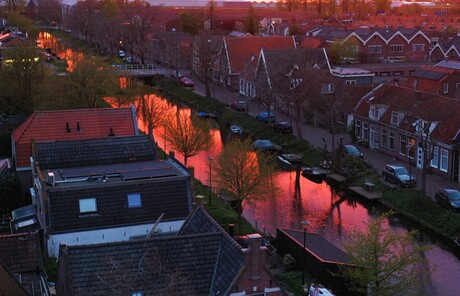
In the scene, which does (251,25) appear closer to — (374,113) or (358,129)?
(358,129)

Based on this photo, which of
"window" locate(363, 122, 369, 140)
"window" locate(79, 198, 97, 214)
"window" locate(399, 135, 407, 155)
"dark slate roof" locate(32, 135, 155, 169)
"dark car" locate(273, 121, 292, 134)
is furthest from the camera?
"dark car" locate(273, 121, 292, 134)

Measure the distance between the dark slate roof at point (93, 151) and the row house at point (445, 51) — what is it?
128 feet

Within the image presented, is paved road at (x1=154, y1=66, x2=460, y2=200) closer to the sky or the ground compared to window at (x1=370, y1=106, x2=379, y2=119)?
closer to the ground

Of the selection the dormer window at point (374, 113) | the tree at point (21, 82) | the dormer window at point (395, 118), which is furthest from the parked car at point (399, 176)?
the tree at point (21, 82)

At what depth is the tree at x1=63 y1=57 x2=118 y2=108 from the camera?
3566 centimetres

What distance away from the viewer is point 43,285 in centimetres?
1609

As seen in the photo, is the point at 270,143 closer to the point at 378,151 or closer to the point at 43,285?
the point at 378,151

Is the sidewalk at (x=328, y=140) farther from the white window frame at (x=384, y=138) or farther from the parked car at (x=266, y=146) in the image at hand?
the parked car at (x=266, y=146)

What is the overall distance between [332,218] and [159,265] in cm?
1389

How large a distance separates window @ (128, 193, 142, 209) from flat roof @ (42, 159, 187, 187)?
707mm

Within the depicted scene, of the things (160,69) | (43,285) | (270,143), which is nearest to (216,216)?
(43,285)

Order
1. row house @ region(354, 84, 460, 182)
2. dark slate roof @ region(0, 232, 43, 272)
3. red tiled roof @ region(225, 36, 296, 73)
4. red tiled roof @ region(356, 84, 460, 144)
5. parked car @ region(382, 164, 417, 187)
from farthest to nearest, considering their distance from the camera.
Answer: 1. red tiled roof @ region(225, 36, 296, 73)
2. red tiled roof @ region(356, 84, 460, 144)
3. row house @ region(354, 84, 460, 182)
4. parked car @ region(382, 164, 417, 187)
5. dark slate roof @ region(0, 232, 43, 272)

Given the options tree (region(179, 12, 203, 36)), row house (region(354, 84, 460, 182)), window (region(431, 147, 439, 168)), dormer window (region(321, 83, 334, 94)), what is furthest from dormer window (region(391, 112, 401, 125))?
tree (region(179, 12, 203, 36))

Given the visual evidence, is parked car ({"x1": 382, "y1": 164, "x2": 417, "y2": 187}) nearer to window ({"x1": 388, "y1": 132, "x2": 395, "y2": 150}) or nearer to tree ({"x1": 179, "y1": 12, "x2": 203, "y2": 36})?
window ({"x1": 388, "y1": 132, "x2": 395, "y2": 150})
